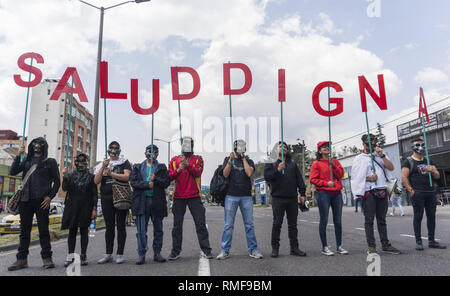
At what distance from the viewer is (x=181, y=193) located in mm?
5789

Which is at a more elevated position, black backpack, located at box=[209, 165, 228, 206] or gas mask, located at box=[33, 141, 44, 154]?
gas mask, located at box=[33, 141, 44, 154]

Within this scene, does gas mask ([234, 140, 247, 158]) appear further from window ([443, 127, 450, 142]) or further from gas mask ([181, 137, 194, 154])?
window ([443, 127, 450, 142])

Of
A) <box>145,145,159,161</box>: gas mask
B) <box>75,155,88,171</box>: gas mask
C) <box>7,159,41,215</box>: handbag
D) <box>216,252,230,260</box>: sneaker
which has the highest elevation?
<box>145,145,159,161</box>: gas mask

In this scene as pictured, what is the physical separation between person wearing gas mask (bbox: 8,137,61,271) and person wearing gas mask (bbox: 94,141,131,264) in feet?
2.12

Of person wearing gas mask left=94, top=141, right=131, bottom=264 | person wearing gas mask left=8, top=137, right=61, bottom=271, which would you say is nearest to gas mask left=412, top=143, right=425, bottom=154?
person wearing gas mask left=94, top=141, right=131, bottom=264

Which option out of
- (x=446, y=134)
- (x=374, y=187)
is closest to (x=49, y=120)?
(x=446, y=134)

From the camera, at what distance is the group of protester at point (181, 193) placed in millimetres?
5434

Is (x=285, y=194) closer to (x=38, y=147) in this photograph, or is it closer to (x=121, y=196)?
(x=121, y=196)

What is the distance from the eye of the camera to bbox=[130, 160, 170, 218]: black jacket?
18.1 feet

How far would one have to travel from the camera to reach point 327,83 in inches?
272

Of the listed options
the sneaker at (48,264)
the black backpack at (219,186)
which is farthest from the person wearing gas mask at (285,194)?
the sneaker at (48,264)

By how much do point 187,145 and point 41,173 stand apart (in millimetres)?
2225

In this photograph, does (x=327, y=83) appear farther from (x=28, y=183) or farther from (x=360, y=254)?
(x=28, y=183)

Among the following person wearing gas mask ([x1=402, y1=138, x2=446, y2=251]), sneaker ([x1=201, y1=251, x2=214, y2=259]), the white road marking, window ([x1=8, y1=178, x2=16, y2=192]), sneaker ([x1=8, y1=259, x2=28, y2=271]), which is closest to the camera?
the white road marking
